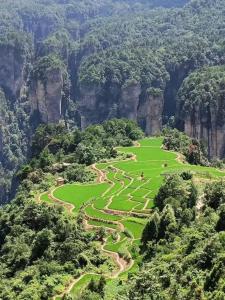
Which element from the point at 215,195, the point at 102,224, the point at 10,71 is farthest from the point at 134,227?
the point at 10,71

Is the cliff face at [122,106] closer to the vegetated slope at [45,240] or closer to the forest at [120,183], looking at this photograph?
the forest at [120,183]

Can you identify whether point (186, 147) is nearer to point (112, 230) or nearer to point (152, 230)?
point (112, 230)

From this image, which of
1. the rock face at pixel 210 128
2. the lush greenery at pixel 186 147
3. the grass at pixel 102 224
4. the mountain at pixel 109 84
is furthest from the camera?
the mountain at pixel 109 84

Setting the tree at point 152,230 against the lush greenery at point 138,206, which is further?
the tree at point 152,230

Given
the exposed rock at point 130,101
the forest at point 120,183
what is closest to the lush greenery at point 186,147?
the forest at point 120,183

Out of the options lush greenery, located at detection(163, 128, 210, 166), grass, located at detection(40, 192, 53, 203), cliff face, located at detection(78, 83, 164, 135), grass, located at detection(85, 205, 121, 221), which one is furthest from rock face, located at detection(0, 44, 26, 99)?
grass, located at detection(85, 205, 121, 221)

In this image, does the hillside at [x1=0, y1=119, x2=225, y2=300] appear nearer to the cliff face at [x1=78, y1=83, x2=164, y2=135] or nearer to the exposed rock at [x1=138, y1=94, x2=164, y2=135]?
the exposed rock at [x1=138, y1=94, x2=164, y2=135]

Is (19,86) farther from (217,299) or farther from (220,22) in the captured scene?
(217,299)
